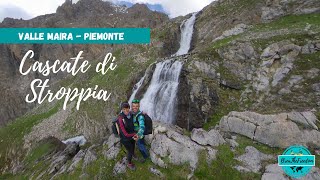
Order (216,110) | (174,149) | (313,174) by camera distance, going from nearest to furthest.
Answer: (313,174) < (174,149) < (216,110)

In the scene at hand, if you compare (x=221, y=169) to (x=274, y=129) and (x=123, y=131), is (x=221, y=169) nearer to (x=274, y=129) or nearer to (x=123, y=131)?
(x=274, y=129)

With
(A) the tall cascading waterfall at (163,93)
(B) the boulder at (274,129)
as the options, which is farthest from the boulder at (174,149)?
(A) the tall cascading waterfall at (163,93)

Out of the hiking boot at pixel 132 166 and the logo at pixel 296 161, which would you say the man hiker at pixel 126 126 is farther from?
the logo at pixel 296 161

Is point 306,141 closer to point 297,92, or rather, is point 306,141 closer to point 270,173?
point 270,173

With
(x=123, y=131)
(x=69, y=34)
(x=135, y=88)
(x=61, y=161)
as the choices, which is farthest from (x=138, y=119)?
(x=69, y=34)

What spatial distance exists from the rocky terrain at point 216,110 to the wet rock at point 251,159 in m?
0.06

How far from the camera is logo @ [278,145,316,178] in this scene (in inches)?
674

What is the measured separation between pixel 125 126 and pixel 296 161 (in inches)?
381

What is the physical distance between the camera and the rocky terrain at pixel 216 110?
1872 cm

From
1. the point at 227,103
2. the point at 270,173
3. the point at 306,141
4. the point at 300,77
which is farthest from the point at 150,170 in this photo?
the point at 300,77

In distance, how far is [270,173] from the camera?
1734 cm

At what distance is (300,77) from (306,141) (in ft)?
48.8

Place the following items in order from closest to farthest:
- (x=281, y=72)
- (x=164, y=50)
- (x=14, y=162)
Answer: (x=281, y=72)
(x=14, y=162)
(x=164, y=50)

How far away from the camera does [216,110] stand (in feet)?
114
